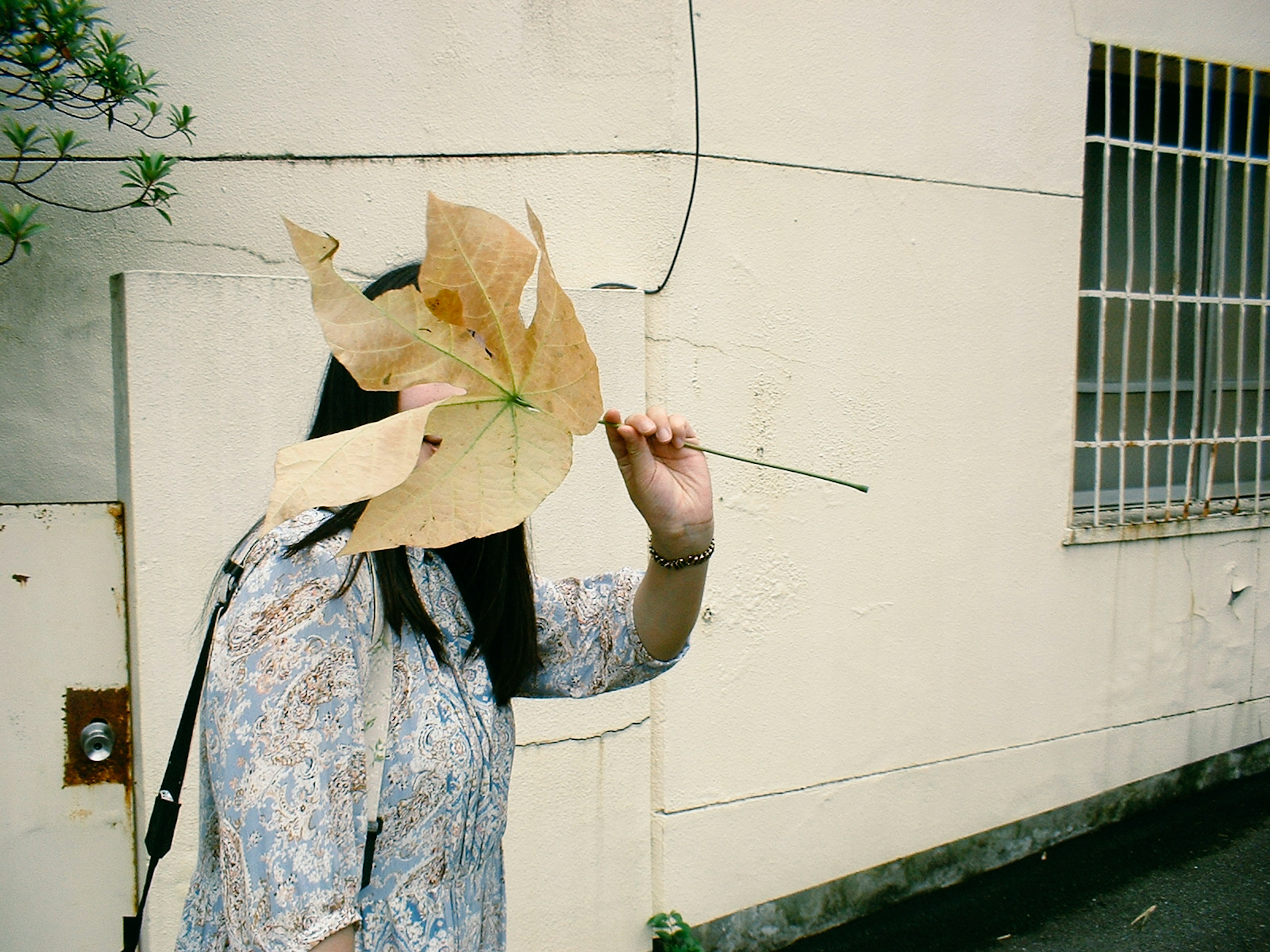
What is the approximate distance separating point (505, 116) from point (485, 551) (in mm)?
1680

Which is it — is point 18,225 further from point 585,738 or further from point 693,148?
point 585,738

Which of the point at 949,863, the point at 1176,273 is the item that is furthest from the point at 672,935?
the point at 1176,273

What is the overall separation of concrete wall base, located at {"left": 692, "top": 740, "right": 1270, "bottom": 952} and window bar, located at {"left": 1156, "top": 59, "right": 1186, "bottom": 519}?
→ 1188 millimetres

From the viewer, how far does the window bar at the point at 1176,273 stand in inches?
147

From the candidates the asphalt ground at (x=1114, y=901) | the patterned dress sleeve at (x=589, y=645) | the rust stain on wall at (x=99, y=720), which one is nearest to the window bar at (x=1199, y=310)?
the asphalt ground at (x=1114, y=901)

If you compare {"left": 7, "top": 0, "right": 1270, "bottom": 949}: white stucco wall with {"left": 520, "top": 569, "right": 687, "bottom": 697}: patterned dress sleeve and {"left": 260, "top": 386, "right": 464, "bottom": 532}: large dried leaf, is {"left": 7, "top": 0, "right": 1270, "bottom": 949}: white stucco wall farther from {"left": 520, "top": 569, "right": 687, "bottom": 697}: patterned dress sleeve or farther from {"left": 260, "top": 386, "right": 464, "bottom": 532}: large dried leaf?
{"left": 260, "top": 386, "right": 464, "bottom": 532}: large dried leaf

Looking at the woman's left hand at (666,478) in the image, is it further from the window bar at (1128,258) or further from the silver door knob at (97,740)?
the window bar at (1128,258)

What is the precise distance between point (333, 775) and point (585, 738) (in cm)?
177

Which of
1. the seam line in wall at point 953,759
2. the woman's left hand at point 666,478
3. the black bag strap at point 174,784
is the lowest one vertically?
the seam line in wall at point 953,759

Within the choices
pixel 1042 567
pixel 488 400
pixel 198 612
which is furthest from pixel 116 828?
pixel 1042 567

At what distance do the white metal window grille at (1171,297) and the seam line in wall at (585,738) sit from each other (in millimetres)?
1949

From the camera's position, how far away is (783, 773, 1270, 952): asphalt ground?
10.2 ft

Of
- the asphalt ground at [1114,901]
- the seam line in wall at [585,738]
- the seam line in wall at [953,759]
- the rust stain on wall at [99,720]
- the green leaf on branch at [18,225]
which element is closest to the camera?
the green leaf on branch at [18,225]

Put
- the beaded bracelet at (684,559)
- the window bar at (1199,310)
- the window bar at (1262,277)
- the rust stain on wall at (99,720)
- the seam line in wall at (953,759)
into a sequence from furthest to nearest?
the window bar at (1262,277)
the window bar at (1199,310)
the seam line in wall at (953,759)
the rust stain on wall at (99,720)
the beaded bracelet at (684,559)
